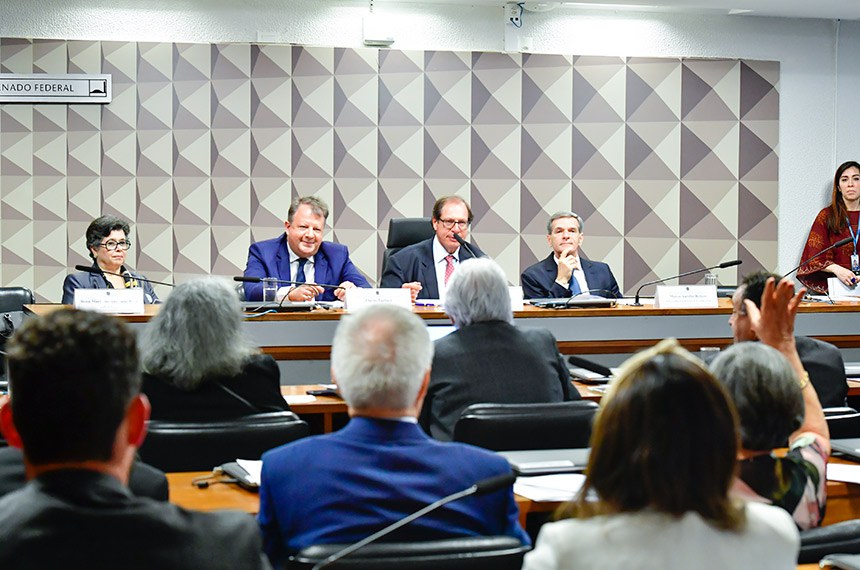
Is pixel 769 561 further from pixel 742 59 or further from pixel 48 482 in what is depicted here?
pixel 742 59

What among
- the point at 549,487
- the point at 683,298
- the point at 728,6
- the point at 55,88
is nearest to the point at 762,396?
the point at 549,487

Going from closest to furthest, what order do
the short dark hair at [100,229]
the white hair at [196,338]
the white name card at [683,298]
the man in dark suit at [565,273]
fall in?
the white hair at [196,338] < the white name card at [683,298] < the short dark hair at [100,229] < the man in dark suit at [565,273]

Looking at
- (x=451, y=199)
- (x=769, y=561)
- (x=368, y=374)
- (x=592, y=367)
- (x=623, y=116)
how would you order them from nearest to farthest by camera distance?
(x=769, y=561) → (x=368, y=374) → (x=592, y=367) → (x=451, y=199) → (x=623, y=116)

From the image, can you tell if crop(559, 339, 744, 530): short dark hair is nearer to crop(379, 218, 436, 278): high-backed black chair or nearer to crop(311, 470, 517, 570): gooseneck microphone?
crop(311, 470, 517, 570): gooseneck microphone

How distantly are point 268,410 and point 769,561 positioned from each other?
1.91 meters

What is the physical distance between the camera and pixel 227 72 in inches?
273

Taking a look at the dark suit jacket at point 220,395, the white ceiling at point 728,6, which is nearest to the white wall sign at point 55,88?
the white ceiling at point 728,6

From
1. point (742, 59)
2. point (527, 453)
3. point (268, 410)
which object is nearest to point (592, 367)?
point (527, 453)

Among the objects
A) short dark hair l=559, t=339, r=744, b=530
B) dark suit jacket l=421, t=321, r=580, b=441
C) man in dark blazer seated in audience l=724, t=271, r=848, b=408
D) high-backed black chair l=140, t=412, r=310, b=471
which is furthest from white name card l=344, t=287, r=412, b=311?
short dark hair l=559, t=339, r=744, b=530

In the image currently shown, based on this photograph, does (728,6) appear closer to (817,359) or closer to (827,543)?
(817,359)

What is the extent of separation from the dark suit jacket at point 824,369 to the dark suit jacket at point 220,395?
183cm

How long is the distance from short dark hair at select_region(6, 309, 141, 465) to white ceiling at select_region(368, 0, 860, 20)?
240 inches

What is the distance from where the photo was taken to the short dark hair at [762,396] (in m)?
1.94

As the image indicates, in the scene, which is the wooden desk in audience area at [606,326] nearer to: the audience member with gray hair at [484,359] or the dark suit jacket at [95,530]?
the audience member with gray hair at [484,359]
